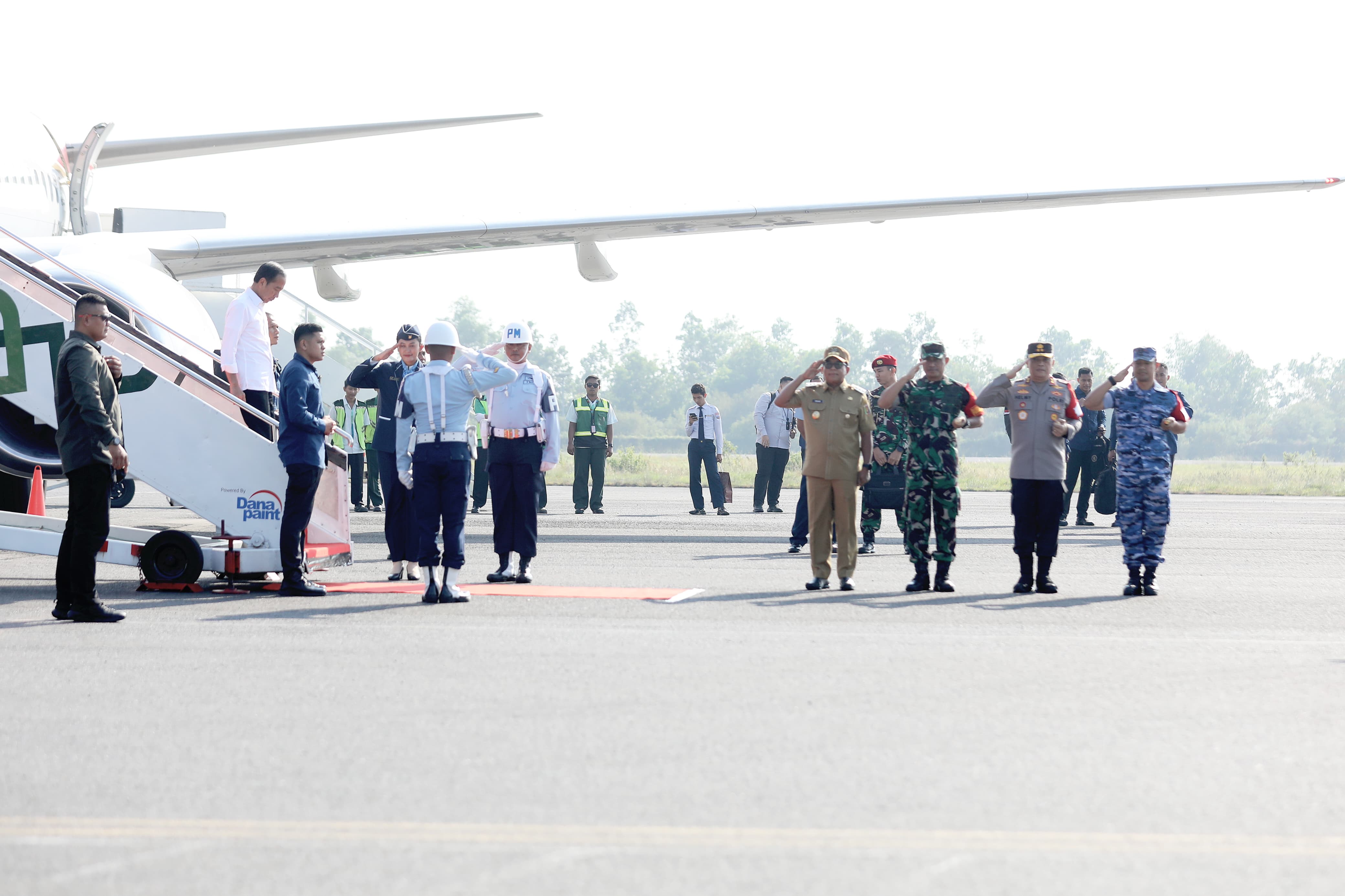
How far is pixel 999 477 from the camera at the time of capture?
152ft

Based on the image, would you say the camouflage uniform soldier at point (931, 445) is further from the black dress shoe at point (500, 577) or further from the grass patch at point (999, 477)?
the grass patch at point (999, 477)

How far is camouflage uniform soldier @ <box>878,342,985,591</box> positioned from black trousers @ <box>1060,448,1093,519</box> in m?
7.46

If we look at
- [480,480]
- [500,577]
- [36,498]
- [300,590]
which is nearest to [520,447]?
[500,577]

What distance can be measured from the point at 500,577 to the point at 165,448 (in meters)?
2.67

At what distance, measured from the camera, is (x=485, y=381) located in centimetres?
977

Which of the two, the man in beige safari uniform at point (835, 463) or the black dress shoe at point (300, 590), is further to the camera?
the man in beige safari uniform at point (835, 463)

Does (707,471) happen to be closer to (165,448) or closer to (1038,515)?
(1038,515)

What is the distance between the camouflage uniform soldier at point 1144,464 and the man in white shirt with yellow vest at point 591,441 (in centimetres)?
1002

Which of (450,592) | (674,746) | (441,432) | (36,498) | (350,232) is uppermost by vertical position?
(350,232)

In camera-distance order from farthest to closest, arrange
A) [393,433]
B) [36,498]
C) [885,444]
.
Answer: [36,498]
[885,444]
[393,433]

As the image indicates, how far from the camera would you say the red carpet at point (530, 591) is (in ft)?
32.4

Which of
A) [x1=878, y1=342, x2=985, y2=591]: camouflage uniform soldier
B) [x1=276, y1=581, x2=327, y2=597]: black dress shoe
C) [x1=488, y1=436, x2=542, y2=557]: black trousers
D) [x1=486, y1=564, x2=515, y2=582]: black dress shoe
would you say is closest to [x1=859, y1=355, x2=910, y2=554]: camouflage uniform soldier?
[x1=878, y1=342, x2=985, y2=591]: camouflage uniform soldier

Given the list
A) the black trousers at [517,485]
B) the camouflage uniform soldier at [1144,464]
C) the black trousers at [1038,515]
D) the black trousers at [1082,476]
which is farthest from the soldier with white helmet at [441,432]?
the black trousers at [1082,476]

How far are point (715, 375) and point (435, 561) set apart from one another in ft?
461
